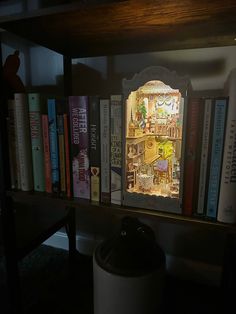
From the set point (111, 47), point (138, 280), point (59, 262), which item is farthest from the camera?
point (59, 262)

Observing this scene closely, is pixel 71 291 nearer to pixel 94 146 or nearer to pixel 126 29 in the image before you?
pixel 94 146

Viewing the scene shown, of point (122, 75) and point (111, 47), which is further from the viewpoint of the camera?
point (122, 75)

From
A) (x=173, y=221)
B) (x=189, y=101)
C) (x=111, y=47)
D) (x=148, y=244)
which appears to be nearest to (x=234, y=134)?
(x=189, y=101)

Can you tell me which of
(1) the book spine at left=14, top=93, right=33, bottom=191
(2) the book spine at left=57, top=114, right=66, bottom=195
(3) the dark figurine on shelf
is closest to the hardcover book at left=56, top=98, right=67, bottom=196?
(2) the book spine at left=57, top=114, right=66, bottom=195

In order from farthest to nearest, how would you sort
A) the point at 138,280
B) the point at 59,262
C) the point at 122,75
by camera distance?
the point at 59,262
the point at 122,75
the point at 138,280

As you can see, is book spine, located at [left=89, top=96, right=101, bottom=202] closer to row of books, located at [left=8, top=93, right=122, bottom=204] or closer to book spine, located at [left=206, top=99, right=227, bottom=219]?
row of books, located at [left=8, top=93, right=122, bottom=204]

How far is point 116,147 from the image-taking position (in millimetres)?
598

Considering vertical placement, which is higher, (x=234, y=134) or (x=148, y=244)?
(x=234, y=134)

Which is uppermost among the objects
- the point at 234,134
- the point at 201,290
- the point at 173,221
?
the point at 234,134

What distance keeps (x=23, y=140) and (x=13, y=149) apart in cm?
5

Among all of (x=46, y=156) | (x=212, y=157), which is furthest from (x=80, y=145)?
(x=212, y=157)

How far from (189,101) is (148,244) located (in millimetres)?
474

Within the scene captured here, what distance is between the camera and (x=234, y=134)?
0.49 m

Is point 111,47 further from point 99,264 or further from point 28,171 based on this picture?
point 99,264
